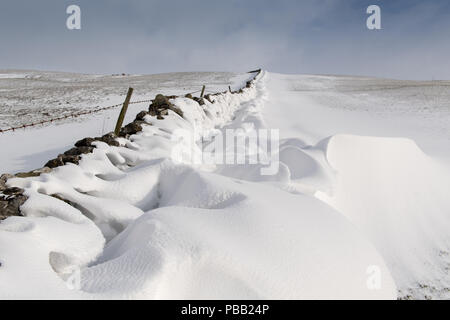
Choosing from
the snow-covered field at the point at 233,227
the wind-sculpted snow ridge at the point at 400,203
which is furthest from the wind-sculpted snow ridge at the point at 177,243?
the wind-sculpted snow ridge at the point at 400,203

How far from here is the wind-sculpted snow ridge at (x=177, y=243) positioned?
1376 millimetres

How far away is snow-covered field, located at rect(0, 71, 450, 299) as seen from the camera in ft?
4.62

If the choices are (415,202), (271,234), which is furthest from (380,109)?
(271,234)

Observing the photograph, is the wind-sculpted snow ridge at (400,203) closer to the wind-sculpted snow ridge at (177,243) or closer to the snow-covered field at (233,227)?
the snow-covered field at (233,227)

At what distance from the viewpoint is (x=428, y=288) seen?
2168mm

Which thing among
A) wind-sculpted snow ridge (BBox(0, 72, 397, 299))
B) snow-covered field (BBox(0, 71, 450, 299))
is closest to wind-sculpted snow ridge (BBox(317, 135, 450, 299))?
snow-covered field (BBox(0, 71, 450, 299))

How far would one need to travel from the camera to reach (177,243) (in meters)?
1.54

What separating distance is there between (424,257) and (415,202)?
1021 millimetres

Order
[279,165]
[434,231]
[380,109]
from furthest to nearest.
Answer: [380,109] < [279,165] < [434,231]

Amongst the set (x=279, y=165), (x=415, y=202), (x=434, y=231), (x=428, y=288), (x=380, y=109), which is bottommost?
(x=428, y=288)

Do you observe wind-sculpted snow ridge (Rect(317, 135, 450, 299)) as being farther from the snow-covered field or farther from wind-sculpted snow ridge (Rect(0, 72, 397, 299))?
wind-sculpted snow ridge (Rect(0, 72, 397, 299))

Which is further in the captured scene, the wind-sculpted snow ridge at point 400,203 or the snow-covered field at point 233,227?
the wind-sculpted snow ridge at point 400,203

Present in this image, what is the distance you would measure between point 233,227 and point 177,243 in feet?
1.23
